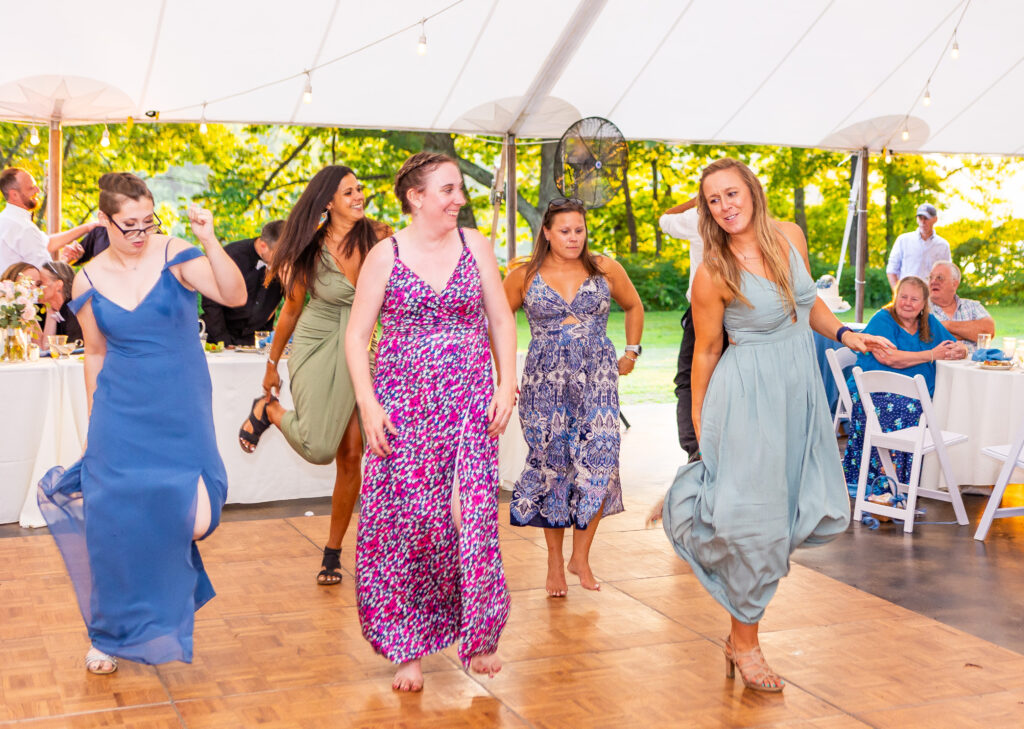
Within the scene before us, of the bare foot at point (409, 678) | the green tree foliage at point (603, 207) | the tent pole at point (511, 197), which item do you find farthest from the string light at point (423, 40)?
the green tree foliage at point (603, 207)

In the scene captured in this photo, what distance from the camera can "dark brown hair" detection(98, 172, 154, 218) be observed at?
3320mm

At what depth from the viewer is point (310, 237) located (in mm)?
4477

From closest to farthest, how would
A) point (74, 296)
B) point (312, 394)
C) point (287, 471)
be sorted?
point (74, 296)
point (312, 394)
point (287, 471)

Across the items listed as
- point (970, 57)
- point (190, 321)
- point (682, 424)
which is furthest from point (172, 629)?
point (970, 57)

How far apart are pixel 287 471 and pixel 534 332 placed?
2.36 m

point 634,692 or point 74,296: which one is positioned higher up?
point 74,296

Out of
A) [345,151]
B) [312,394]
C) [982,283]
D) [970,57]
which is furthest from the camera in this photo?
[982,283]

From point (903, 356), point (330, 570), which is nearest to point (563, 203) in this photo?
point (330, 570)

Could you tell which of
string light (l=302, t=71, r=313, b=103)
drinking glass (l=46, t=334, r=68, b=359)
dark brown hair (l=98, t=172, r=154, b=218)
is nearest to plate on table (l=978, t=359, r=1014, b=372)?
dark brown hair (l=98, t=172, r=154, b=218)

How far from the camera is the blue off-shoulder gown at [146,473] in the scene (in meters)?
3.38

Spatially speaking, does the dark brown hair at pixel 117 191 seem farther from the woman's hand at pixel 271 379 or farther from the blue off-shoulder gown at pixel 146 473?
the woman's hand at pixel 271 379

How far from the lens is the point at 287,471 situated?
20.9 ft

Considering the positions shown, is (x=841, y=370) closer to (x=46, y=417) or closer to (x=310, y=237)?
(x=310, y=237)

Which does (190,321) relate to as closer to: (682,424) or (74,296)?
(74,296)
